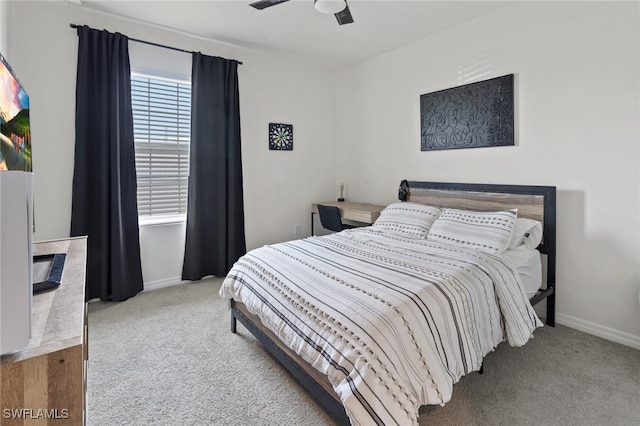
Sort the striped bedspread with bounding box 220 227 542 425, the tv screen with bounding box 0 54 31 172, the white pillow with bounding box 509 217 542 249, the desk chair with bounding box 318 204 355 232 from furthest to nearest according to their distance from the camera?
the desk chair with bounding box 318 204 355 232, the white pillow with bounding box 509 217 542 249, the striped bedspread with bounding box 220 227 542 425, the tv screen with bounding box 0 54 31 172

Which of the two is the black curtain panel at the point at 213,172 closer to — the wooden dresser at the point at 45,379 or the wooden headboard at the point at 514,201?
the wooden headboard at the point at 514,201

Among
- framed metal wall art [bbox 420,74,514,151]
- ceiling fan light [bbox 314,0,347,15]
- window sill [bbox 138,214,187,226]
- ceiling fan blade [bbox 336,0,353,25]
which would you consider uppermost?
ceiling fan blade [bbox 336,0,353,25]

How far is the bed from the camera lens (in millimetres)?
1293

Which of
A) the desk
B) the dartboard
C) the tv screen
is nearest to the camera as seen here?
the tv screen

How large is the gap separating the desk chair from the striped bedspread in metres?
1.44

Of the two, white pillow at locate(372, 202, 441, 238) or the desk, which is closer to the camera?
white pillow at locate(372, 202, 441, 238)

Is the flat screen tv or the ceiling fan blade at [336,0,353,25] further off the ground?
the ceiling fan blade at [336,0,353,25]

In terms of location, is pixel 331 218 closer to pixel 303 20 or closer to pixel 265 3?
pixel 303 20

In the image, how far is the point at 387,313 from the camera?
1.41 m

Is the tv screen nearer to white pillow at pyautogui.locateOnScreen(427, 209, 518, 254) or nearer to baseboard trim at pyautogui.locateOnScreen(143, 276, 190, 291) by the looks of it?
baseboard trim at pyautogui.locateOnScreen(143, 276, 190, 291)

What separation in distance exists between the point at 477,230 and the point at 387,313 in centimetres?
142

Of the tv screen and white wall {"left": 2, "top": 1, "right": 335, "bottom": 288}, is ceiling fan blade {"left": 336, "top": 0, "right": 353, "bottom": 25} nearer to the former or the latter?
white wall {"left": 2, "top": 1, "right": 335, "bottom": 288}

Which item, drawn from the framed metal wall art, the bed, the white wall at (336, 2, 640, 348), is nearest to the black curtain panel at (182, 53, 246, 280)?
the bed

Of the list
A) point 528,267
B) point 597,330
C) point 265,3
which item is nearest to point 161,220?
point 265,3
